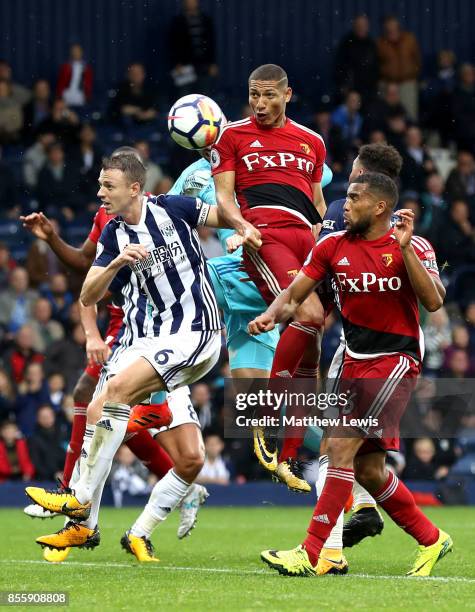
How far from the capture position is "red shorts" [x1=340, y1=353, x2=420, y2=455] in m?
7.57

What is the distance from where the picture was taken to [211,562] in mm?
8875

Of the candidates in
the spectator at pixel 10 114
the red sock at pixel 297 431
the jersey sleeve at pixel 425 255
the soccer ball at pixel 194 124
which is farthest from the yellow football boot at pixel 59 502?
the spectator at pixel 10 114

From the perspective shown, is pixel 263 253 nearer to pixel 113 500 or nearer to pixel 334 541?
pixel 334 541

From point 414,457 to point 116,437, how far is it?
7941mm

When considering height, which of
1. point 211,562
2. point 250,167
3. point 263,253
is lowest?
point 211,562

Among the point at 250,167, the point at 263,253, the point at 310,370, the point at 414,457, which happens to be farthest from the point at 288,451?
the point at 414,457

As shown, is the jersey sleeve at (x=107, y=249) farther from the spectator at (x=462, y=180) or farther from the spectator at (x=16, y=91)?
the spectator at (x=16, y=91)

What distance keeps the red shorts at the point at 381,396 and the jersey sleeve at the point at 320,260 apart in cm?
56

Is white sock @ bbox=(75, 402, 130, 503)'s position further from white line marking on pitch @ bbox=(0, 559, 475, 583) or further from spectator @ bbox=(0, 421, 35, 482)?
spectator @ bbox=(0, 421, 35, 482)

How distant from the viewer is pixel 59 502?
779cm

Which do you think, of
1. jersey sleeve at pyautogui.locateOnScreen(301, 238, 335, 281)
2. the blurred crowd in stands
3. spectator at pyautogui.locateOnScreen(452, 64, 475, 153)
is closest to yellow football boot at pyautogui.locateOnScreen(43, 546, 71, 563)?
jersey sleeve at pyautogui.locateOnScreen(301, 238, 335, 281)

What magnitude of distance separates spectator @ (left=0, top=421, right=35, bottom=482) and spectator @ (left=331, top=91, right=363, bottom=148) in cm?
651

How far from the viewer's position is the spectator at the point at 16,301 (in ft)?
56.0

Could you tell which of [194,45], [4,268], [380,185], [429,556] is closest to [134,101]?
[194,45]
